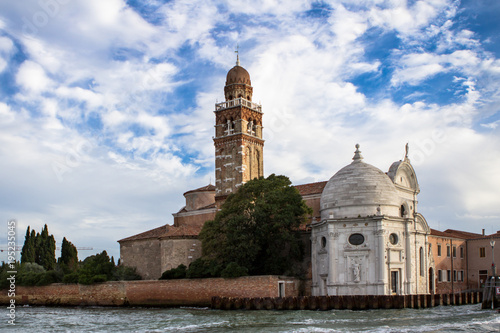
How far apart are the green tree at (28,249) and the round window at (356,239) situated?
34205mm

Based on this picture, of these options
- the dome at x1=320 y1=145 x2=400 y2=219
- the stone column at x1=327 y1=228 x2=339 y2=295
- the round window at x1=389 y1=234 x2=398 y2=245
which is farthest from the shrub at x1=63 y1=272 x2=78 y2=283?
the round window at x1=389 y1=234 x2=398 y2=245

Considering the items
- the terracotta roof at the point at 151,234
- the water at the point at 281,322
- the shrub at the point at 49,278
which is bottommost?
the water at the point at 281,322

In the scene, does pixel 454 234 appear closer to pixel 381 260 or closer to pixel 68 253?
pixel 381 260

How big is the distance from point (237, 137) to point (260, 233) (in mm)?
18488

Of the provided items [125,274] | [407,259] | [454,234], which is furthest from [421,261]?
[125,274]

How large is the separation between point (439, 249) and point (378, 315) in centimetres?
2248

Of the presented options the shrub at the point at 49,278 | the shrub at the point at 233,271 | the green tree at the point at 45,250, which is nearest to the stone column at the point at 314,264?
the shrub at the point at 233,271

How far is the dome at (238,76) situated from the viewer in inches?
2427

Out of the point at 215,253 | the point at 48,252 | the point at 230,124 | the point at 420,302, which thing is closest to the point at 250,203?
the point at 215,253

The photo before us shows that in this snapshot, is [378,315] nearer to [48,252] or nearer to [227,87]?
[227,87]

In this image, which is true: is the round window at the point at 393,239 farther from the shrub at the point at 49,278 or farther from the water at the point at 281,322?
the shrub at the point at 49,278

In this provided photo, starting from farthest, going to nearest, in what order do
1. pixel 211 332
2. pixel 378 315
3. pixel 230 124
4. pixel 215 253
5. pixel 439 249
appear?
pixel 230 124, pixel 439 249, pixel 215 253, pixel 378 315, pixel 211 332

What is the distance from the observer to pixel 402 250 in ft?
133

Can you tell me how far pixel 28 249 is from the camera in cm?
5953
